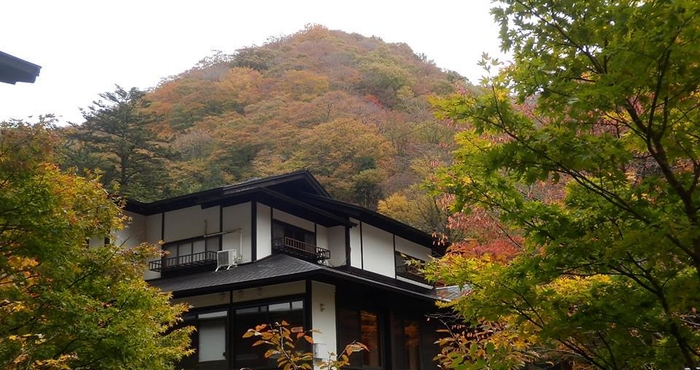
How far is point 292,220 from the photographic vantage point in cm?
2162

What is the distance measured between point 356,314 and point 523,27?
15.3 meters

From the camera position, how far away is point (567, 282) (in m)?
6.43

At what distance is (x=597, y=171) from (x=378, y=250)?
19496 millimetres

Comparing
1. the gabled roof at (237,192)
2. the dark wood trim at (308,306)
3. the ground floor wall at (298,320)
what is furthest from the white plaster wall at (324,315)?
the gabled roof at (237,192)

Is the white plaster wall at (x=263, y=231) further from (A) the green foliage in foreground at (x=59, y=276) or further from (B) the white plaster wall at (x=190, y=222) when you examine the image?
(A) the green foliage in foreground at (x=59, y=276)

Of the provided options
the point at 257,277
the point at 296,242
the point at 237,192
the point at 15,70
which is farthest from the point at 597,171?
the point at 296,242

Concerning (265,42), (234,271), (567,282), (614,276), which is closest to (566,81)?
(614,276)

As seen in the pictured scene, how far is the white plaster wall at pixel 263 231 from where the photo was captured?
20.0 metres

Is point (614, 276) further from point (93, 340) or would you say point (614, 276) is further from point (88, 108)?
point (88, 108)

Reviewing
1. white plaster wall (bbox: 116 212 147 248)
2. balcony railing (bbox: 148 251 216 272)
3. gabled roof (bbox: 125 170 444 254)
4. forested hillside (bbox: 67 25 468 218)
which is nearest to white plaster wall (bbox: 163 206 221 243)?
gabled roof (bbox: 125 170 444 254)

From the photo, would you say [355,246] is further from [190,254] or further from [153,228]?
[153,228]

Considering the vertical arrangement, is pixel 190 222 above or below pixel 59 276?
above

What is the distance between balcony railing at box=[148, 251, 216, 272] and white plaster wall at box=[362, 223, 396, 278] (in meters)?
5.69

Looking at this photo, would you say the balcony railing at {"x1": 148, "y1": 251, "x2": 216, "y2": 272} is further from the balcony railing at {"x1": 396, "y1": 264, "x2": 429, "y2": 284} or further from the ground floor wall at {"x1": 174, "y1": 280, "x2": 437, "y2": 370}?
the balcony railing at {"x1": 396, "y1": 264, "x2": 429, "y2": 284}
